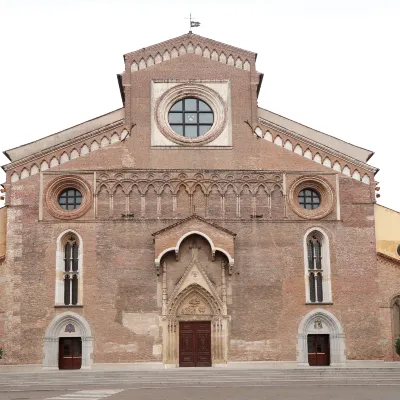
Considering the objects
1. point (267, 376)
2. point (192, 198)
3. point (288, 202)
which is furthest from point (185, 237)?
point (267, 376)

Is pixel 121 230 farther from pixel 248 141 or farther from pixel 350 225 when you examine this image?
pixel 350 225

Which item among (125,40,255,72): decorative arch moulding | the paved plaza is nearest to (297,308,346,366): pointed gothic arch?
the paved plaza

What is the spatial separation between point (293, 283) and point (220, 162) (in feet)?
18.8

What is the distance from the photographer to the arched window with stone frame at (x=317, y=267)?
97.3 ft

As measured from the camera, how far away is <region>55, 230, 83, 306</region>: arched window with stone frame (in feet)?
95.7

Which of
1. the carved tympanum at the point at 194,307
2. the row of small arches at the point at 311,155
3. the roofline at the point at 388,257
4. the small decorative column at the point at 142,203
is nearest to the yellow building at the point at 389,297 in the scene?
the roofline at the point at 388,257

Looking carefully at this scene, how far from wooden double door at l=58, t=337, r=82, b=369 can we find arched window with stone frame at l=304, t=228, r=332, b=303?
30.3 feet

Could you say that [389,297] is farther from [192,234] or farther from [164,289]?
[164,289]

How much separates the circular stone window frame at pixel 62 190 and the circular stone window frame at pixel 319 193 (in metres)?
8.26

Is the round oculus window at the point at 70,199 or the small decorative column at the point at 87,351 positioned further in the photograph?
the round oculus window at the point at 70,199

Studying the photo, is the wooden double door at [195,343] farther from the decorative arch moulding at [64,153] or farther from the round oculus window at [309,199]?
the decorative arch moulding at [64,153]

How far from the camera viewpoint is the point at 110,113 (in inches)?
1229

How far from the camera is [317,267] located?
30031mm

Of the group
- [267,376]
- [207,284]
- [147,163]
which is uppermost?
[147,163]
